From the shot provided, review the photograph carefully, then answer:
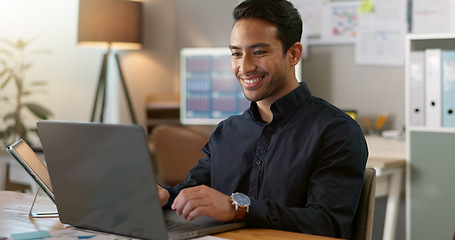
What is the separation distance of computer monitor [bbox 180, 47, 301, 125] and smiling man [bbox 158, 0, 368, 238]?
2258 mm

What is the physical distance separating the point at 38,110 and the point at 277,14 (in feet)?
8.54

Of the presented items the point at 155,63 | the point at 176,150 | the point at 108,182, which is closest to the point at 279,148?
the point at 108,182

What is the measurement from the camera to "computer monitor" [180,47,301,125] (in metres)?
3.96

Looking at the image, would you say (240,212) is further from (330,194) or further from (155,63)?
(155,63)

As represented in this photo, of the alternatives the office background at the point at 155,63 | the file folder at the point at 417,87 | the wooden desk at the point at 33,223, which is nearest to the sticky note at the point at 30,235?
the wooden desk at the point at 33,223

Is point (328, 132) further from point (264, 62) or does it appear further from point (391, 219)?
point (391, 219)

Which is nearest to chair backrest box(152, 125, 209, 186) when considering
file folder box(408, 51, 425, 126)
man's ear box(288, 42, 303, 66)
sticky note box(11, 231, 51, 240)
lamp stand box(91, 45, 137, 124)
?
lamp stand box(91, 45, 137, 124)

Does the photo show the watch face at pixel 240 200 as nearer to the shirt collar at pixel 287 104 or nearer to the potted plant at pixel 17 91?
the shirt collar at pixel 287 104

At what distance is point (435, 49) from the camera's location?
2.84m

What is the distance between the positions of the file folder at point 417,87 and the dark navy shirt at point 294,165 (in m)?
1.45

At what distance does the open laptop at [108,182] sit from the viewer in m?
1.07

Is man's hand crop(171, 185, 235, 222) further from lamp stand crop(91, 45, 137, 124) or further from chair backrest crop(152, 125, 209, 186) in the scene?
lamp stand crop(91, 45, 137, 124)

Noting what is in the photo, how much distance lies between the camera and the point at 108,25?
391 cm

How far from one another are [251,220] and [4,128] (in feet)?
9.92
